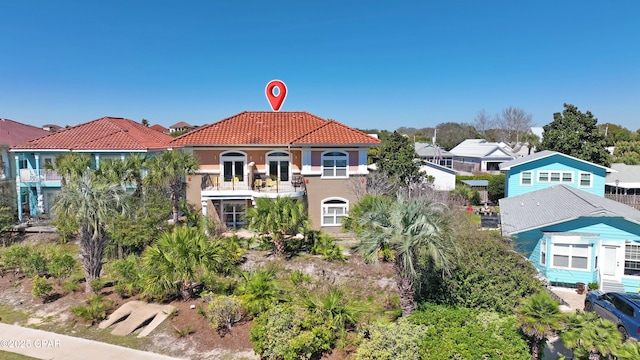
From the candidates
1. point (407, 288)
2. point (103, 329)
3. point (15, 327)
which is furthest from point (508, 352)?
point (15, 327)

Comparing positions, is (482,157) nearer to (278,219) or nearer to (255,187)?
(255,187)

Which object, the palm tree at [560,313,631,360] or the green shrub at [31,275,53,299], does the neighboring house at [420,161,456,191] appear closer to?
the palm tree at [560,313,631,360]

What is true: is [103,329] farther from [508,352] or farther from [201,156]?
[201,156]

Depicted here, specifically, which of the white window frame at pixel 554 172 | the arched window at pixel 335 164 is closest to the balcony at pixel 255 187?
the arched window at pixel 335 164

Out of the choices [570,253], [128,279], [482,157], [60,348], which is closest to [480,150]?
[482,157]

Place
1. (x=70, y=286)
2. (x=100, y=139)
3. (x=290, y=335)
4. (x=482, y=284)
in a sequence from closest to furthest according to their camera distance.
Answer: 1. (x=290, y=335)
2. (x=482, y=284)
3. (x=70, y=286)
4. (x=100, y=139)

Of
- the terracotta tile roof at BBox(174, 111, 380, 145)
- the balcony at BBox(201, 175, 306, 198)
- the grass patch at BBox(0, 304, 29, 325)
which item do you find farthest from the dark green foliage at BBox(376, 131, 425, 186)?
the grass patch at BBox(0, 304, 29, 325)

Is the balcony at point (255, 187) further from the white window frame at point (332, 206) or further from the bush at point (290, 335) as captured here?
the bush at point (290, 335)

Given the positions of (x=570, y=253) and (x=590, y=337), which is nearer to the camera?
(x=590, y=337)
